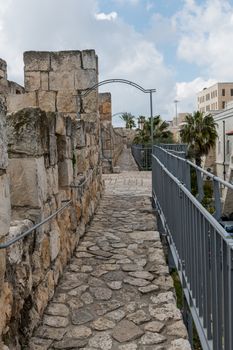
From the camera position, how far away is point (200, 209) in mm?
2287

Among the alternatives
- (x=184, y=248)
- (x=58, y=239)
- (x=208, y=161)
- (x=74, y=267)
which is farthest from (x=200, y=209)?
(x=208, y=161)

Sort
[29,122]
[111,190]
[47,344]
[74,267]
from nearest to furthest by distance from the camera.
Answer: [47,344], [29,122], [74,267], [111,190]

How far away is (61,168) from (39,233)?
125cm

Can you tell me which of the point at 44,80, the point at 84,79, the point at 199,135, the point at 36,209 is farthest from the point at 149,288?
the point at 199,135

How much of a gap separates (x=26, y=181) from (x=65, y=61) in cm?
488

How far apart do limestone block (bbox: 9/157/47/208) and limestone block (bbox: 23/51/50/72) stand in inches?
186

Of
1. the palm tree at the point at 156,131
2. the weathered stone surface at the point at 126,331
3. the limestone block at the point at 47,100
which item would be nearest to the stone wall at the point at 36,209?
the weathered stone surface at the point at 126,331

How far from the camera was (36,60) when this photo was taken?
7273 mm

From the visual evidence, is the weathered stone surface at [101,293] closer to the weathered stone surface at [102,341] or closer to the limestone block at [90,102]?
the weathered stone surface at [102,341]

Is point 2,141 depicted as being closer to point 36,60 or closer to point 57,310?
point 57,310

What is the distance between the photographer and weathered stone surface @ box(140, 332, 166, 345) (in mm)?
2637

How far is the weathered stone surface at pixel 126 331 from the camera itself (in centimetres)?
271

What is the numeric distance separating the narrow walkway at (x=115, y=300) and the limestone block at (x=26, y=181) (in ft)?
3.00

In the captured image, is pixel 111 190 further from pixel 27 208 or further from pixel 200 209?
pixel 200 209
